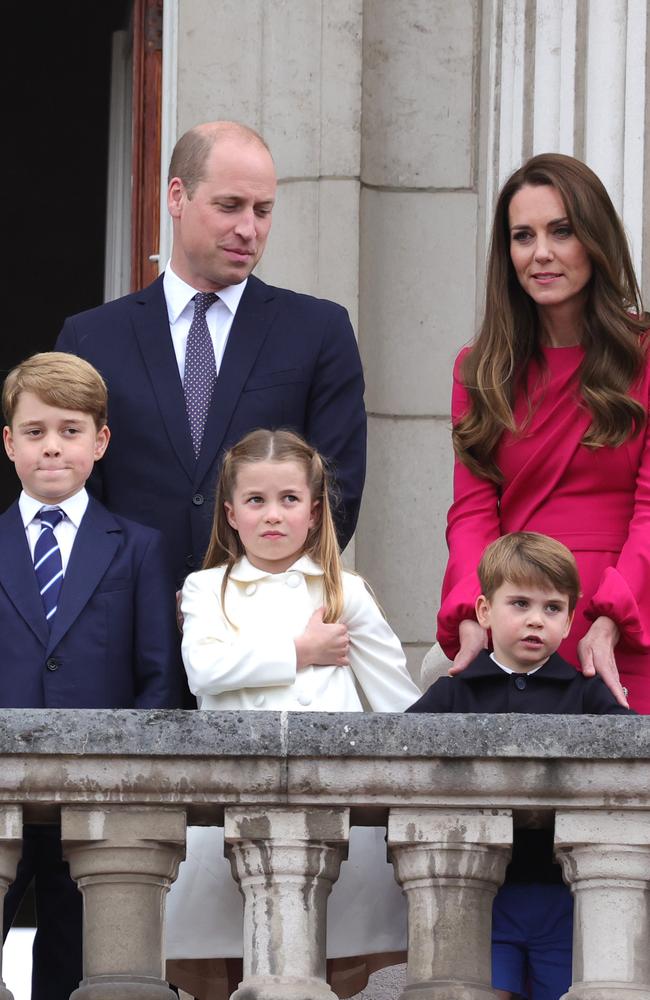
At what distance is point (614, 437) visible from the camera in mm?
5211

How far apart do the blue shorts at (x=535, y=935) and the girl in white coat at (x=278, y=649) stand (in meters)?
0.22

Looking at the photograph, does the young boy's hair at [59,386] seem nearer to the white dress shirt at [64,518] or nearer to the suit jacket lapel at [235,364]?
the white dress shirt at [64,518]

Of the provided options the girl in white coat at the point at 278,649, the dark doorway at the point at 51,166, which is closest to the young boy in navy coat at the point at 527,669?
the girl in white coat at the point at 278,649

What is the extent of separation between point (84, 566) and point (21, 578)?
0.13 meters

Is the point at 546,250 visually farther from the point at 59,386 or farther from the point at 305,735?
the point at 305,735

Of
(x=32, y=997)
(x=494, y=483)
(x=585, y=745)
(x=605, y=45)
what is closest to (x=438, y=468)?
(x=605, y=45)

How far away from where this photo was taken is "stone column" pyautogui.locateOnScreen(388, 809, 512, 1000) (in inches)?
171

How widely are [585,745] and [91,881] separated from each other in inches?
34.2

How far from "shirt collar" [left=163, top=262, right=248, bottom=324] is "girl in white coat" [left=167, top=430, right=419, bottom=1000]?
50cm

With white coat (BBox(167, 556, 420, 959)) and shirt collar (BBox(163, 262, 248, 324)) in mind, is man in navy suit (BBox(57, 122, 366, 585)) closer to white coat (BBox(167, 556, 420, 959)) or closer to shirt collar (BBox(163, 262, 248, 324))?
shirt collar (BBox(163, 262, 248, 324))

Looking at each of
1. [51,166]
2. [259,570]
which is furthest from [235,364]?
[51,166]

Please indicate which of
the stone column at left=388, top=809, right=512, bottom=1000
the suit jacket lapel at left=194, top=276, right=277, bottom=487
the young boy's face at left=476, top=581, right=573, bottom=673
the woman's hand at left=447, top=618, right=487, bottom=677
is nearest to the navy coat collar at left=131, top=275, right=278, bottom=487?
the suit jacket lapel at left=194, top=276, right=277, bottom=487

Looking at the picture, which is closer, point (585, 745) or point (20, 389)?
point (585, 745)

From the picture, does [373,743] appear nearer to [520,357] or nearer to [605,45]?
[520,357]
